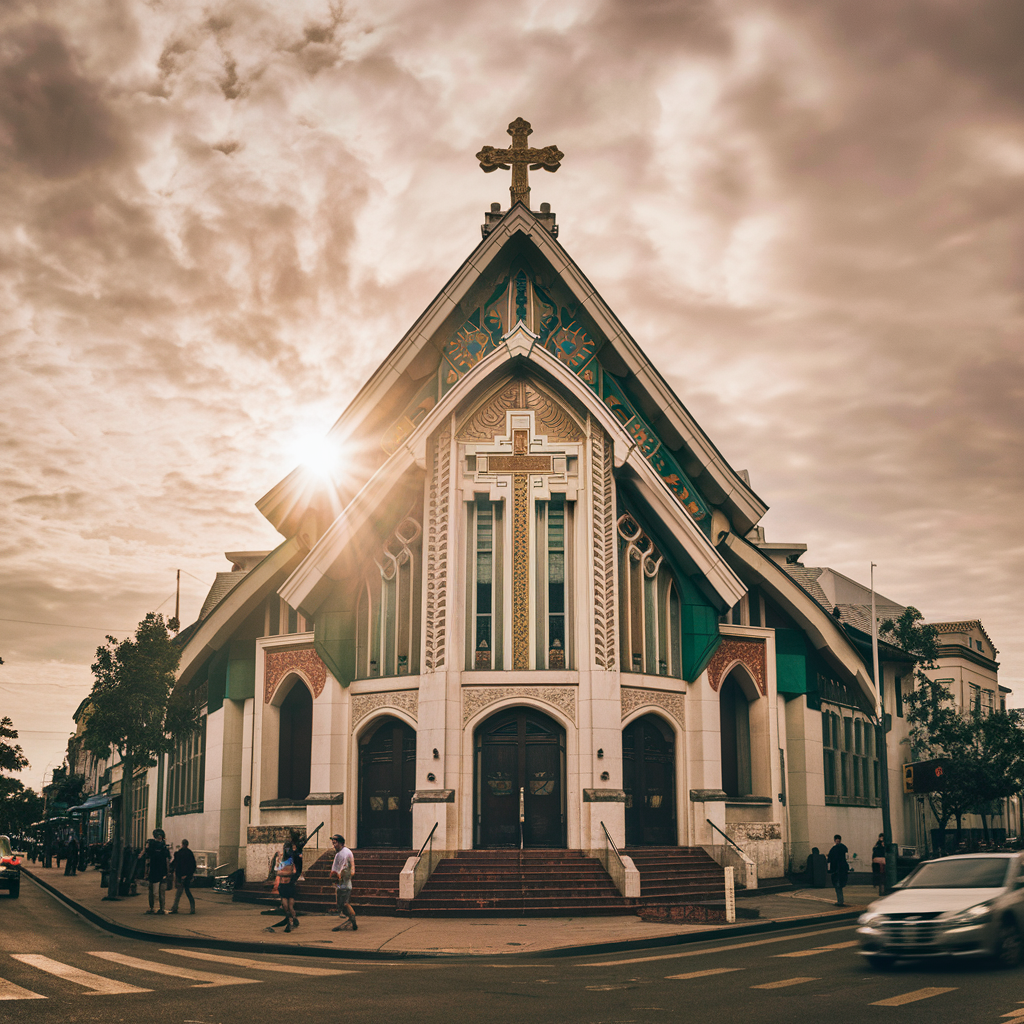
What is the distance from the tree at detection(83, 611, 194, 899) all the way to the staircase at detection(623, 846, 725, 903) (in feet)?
44.0

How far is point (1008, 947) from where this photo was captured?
1286 cm

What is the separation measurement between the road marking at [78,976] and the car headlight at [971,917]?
9.16 m

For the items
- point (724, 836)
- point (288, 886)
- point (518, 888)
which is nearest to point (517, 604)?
point (518, 888)

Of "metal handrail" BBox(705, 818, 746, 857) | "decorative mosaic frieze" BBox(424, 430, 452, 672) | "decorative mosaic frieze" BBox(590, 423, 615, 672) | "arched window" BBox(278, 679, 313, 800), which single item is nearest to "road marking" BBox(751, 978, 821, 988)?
"decorative mosaic frieze" BBox(590, 423, 615, 672)

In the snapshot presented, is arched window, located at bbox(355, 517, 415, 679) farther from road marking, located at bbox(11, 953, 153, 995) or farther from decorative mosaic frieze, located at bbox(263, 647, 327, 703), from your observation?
road marking, located at bbox(11, 953, 153, 995)

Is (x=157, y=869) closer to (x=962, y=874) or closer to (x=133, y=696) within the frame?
(x=133, y=696)

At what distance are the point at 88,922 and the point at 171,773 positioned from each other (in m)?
20.0

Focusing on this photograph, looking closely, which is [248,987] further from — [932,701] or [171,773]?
[932,701]

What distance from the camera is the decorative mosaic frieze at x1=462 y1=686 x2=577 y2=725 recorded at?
26.1 m

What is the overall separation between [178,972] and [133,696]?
53.6 ft

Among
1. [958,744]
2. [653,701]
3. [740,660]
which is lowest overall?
[958,744]

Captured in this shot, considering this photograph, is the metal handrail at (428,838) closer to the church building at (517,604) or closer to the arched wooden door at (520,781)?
the church building at (517,604)

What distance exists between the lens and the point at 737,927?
19672mm

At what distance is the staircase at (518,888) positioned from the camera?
22547 millimetres
